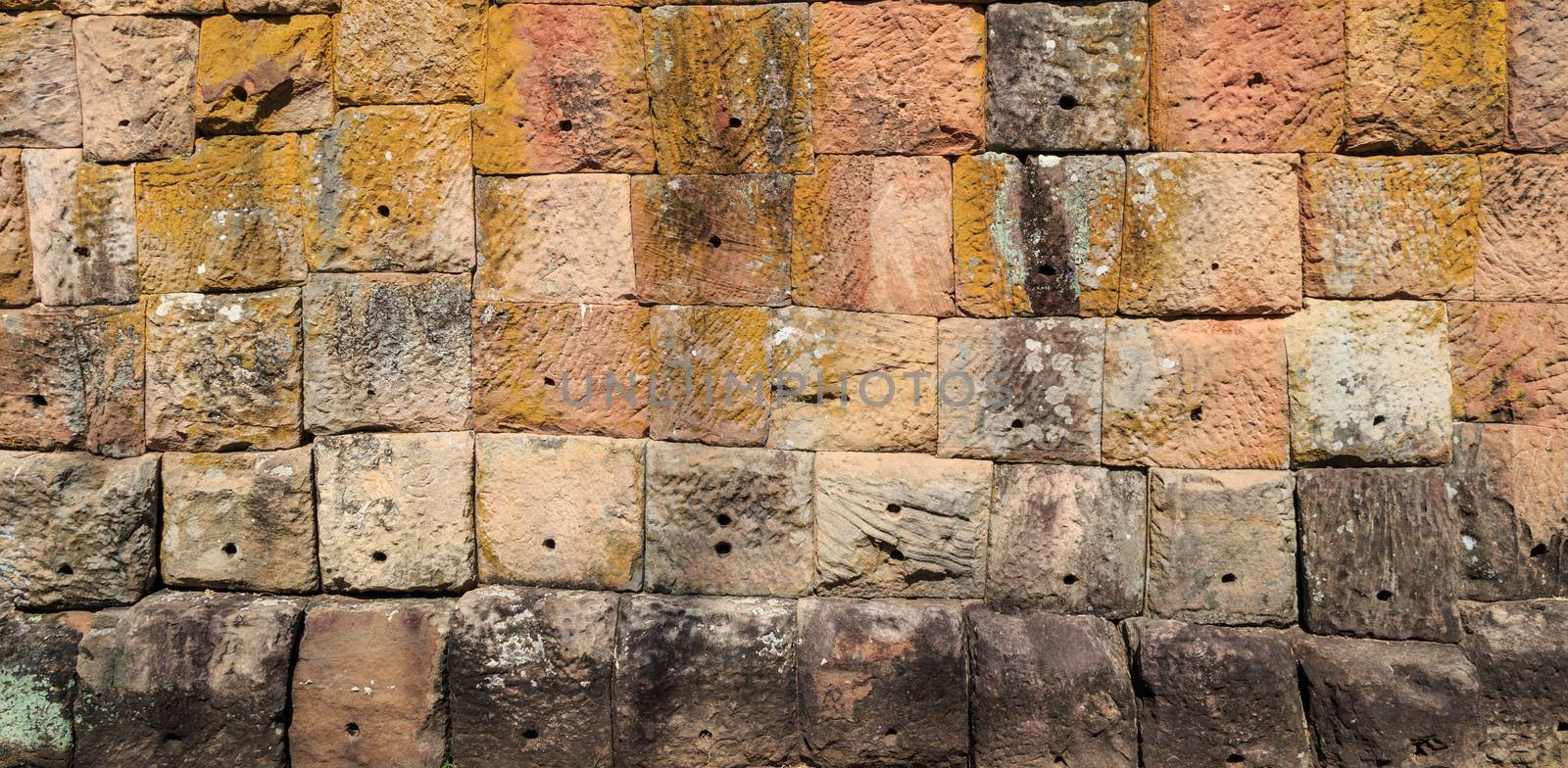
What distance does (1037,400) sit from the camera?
399cm

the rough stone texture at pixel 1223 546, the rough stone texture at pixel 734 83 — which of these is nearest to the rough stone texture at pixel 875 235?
the rough stone texture at pixel 734 83

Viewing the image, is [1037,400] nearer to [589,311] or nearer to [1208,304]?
[1208,304]

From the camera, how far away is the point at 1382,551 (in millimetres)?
3908

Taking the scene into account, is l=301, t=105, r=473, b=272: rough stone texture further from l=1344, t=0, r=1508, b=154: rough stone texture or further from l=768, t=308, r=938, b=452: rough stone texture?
l=1344, t=0, r=1508, b=154: rough stone texture

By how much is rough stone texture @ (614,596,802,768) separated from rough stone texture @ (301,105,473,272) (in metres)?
1.65

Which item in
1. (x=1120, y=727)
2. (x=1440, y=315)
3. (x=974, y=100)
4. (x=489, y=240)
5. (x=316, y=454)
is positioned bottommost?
(x=1120, y=727)

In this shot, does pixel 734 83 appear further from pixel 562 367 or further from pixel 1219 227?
pixel 1219 227

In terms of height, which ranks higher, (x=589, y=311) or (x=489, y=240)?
(x=489, y=240)

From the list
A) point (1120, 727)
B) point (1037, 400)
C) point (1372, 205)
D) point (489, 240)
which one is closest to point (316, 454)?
point (489, 240)

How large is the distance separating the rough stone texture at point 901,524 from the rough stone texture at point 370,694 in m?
1.57

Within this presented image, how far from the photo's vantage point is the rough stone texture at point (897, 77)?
154 inches

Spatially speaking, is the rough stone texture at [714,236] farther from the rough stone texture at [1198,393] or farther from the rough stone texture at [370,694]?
the rough stone texture at [370,694]

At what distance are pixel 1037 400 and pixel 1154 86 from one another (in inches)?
48.6

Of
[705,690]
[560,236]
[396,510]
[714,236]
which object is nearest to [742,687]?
[705,690]
